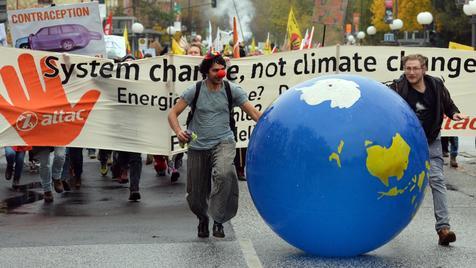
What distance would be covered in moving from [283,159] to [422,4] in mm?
53573

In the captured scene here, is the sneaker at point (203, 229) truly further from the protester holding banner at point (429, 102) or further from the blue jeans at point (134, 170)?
the blue jeans at point (134, 170)

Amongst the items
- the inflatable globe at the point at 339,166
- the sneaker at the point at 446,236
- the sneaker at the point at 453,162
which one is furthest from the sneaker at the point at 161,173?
the inflatable globe at the point at 339,166

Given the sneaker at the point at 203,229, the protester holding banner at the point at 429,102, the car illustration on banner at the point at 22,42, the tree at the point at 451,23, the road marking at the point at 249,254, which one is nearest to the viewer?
the road marking at the point at 249,254

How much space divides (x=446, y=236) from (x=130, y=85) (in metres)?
4.95

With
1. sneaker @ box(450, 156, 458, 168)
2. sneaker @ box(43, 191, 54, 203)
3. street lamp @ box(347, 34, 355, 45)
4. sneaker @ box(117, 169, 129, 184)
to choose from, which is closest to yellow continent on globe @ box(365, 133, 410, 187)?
sneaker @ box(43, 191, 54, 203)

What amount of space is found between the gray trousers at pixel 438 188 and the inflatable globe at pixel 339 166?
0.96 metres

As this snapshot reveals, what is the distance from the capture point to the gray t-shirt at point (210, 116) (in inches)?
348

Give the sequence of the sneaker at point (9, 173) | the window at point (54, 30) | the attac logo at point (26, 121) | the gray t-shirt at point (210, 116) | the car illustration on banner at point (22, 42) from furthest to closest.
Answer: the sneaker at point (9, 173) < the car illustration on banner at point (22, 42) < the window at point (54, 30) < the attac logo at point (26, 121) < the gray t-shirt at point (210, 116)

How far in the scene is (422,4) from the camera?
194 ft

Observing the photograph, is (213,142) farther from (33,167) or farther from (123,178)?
(33,167)

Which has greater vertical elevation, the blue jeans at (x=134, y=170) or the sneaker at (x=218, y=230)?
the sneaker at (x=218, y=230)

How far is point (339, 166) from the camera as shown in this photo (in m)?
7.09

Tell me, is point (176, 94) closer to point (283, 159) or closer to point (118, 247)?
point (118, 247)

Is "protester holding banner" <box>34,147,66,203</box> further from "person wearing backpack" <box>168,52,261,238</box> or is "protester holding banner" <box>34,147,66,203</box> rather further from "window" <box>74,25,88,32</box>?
"person wearing backpack" <box>168,52,261,238</box>
